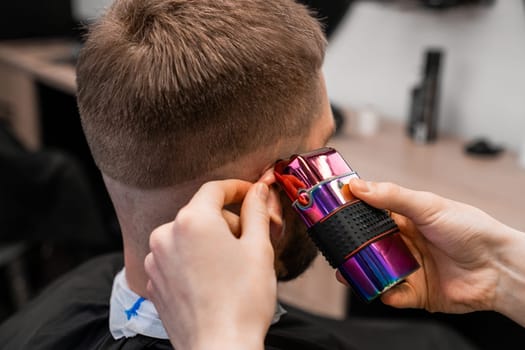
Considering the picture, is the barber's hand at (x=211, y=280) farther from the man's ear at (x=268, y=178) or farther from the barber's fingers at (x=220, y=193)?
the man's ear at (x=268, y=178)

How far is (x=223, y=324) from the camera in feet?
2.35

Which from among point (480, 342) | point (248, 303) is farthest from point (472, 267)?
Result: point (480, 342)

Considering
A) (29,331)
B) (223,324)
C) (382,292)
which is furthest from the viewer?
(29,331)

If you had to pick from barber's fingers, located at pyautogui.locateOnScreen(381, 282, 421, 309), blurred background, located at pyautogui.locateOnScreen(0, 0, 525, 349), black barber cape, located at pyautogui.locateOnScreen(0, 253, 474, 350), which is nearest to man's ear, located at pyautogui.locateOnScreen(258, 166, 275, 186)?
barber's fingers, located at pyautogui.locateOnScreen(381, 282, 421, 309)

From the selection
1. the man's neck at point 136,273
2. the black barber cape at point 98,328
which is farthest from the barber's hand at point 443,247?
the man's neck at point 136,273

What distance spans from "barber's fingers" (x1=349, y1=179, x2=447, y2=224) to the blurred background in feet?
1.89

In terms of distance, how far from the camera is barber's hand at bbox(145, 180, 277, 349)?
721 millimetres

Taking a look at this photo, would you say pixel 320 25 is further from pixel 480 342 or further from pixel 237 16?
pixel 480 342

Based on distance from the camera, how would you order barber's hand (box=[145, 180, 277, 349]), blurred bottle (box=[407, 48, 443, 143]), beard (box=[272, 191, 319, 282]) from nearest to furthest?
barber's hand (box=[145, 180, 277, 349]) → beard (box=[272, 191, 319, 282]) → blurred bottle (box=[407, 48, 443, 143])

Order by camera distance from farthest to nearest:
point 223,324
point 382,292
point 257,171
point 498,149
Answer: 1. point 498,149
2. point 257,171
3. point 382,292
4. point 223,324

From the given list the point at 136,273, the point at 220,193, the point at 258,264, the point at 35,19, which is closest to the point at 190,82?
the point at 220,193

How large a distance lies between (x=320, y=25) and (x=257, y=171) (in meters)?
0.29

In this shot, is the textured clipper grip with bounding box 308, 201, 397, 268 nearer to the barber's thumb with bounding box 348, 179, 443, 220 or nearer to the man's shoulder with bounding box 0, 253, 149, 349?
the barber's thumb with bounding box 348, 179, 443, 220

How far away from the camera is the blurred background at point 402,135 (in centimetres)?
175
